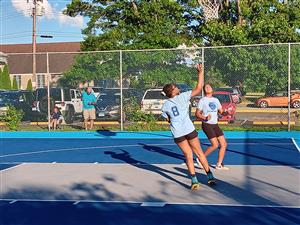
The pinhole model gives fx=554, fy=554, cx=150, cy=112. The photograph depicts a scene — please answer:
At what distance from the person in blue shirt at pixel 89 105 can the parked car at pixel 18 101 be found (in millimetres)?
2883

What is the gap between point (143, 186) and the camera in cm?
973

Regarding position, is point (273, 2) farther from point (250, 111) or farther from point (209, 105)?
point (209, 105)

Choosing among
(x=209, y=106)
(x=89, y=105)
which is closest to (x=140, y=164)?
(x=209, y=106)

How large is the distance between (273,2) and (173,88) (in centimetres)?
1884

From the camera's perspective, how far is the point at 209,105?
1116 cm

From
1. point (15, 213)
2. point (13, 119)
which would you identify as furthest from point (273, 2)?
point (15, 213)

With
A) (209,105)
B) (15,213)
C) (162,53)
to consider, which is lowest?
(15,213)

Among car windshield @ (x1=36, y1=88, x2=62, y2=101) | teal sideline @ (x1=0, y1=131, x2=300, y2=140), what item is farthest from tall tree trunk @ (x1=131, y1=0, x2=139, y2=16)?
teal sideline @ (x1=0, y1=131, x2=300, y2=140)

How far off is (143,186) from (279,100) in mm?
10576

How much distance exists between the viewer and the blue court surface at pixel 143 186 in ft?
24.8

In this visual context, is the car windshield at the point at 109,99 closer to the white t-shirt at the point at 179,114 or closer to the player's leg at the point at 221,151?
the player's leg at the point at 221,151

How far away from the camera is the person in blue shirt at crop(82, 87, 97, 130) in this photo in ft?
67.6

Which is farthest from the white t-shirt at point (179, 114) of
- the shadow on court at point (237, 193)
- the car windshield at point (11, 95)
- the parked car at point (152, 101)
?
the car windshield at point (11, 95)

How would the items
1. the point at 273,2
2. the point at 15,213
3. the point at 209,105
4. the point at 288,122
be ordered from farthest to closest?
the point at 273,2 → the point at 288,122 → the point at 209,105 → the point at 15,213
